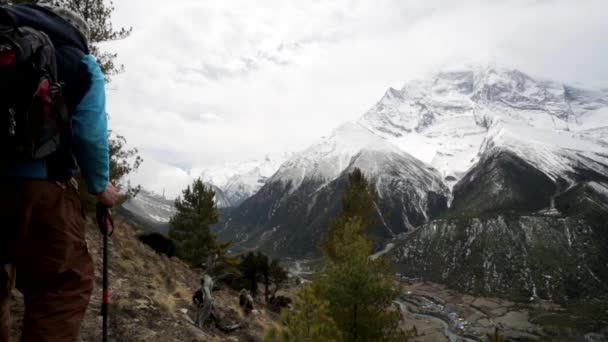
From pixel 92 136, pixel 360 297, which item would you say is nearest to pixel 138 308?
pixel 92 136

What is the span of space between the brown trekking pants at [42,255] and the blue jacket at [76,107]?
0.21m

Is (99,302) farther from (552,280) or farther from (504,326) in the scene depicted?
(552,280)

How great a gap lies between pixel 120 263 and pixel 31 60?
12744mm

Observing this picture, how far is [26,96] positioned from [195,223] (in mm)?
41590

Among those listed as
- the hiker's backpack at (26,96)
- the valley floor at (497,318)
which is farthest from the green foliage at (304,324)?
the valley floor at (497,318)

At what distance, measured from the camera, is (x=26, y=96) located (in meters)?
3.21

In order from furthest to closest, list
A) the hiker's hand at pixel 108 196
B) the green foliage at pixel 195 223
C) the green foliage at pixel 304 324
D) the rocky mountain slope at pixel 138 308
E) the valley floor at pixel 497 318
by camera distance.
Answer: the valley floor at pixel 497 318, the green foliage at pixel 195 223, the green foliage at pixel 304 324, the rocky mountain slope at pixel 138 308, the hiker's hand at pixel 108 196

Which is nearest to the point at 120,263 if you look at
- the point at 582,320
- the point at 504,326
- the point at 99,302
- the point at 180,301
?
the point at 180,301

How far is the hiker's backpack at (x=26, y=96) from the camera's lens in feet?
10.3

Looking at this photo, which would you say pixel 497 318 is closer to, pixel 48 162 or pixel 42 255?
pixel 42 255

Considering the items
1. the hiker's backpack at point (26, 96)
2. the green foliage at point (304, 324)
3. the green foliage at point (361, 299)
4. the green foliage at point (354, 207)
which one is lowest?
the green foliage at point (361, 299)

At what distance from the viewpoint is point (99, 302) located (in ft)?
30.0

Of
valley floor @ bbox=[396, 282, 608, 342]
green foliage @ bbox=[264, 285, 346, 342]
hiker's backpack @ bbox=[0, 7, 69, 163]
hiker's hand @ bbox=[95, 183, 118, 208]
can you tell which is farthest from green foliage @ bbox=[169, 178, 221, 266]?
valley floor @ bbox=[396, 282, 608, 342]

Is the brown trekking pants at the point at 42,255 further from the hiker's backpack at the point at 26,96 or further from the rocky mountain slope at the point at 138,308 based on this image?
the rocky mountain slope at the point at 138,308
